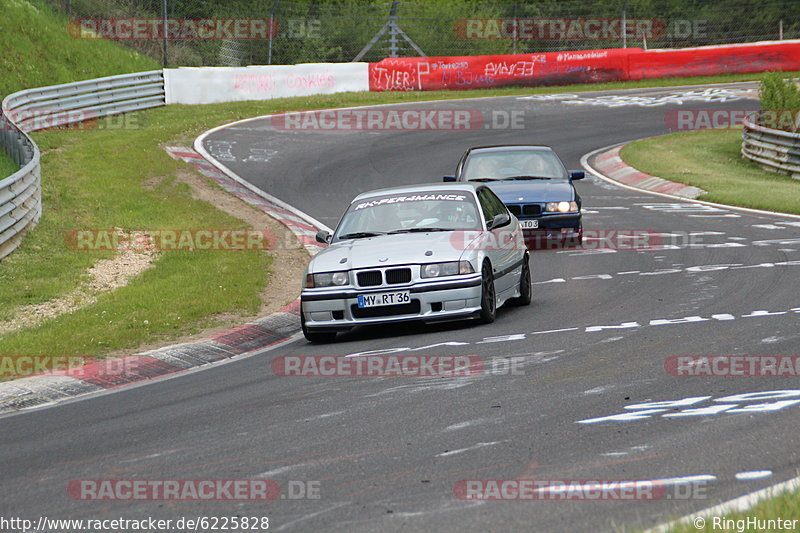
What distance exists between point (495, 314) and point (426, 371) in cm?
264

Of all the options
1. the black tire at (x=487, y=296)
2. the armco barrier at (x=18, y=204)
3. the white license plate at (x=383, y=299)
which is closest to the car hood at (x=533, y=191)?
the black tire at (x=487, y=296)

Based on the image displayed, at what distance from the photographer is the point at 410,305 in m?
9.51

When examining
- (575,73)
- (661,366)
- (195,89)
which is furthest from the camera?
(575,73)

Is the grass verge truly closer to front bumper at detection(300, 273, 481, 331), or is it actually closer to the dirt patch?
the dirt patch

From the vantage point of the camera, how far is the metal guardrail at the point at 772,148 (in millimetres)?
24047

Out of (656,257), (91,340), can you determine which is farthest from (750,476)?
A: (656,257)

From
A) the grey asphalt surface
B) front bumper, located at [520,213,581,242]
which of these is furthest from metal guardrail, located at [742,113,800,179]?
the grey asphalt surface

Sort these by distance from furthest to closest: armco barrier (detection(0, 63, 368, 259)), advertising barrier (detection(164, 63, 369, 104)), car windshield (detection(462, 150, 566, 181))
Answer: advertising barrier (detection(164, 63, 369, 104)), armco barrier (detection(0, 63, 368, 259)), car windshield (detection(462, 150, 566, 181))

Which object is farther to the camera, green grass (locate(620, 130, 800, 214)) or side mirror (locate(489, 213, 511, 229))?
green grass (locate(620, 130, 800, 214))

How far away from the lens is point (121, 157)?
2245cm

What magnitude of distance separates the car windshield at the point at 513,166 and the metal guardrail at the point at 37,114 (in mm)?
6478

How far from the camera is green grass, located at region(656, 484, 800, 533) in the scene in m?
3.82

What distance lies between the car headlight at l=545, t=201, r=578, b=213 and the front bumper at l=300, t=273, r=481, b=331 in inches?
215

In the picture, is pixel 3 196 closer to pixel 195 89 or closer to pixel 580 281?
pixel 580 281
